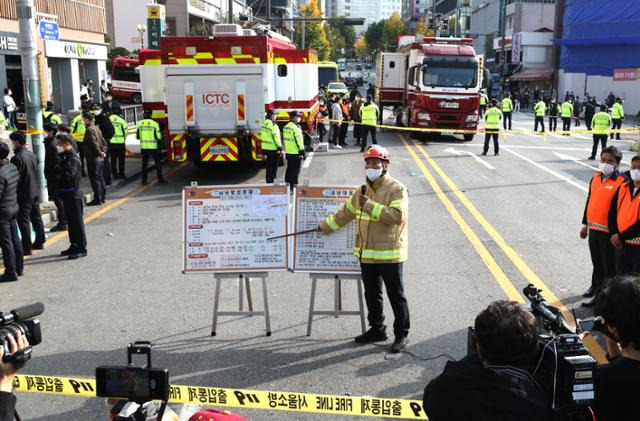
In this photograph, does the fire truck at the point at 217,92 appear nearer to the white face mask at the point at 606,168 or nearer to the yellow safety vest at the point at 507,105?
the white face mask at the point at 606,168

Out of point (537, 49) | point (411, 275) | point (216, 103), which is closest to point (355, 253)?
point (411, 275)

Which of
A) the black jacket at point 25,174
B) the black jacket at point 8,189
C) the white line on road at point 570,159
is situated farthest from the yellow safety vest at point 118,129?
the white line on road at point 570,159

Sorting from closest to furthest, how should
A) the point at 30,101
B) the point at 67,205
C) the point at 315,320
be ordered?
the point at 315,320
the point at 67,205
the point at 30,101

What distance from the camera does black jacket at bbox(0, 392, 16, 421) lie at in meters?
2.81

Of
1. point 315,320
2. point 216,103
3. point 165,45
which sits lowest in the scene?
point 315,320

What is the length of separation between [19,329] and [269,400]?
2474mm

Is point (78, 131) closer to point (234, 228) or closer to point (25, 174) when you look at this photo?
point (25, 174)

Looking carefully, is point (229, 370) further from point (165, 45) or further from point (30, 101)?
point (165, 45)

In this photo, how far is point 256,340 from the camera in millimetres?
6746

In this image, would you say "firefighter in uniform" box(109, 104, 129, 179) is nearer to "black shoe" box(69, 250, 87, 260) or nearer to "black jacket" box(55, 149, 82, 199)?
"black jacket" box(55, 149, 82, 199)

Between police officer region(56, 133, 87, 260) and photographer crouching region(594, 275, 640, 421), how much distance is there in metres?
8.00

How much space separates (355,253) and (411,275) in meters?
2.53

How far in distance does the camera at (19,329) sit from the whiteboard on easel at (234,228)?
3.56m

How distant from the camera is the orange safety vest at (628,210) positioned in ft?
22.6
